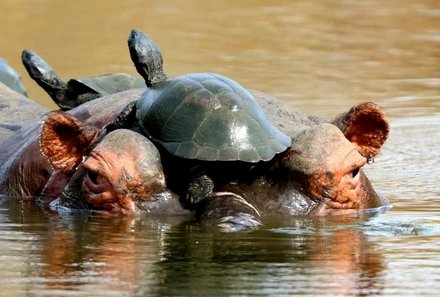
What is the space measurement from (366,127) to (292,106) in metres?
5.02

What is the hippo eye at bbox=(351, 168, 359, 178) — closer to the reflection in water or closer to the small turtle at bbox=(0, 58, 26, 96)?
the reflection in water

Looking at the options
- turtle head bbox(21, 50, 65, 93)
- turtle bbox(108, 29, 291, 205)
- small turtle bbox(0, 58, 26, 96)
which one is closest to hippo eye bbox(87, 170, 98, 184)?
turtle bbox(108, 29, 291, 205)

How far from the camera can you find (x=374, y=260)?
5367 millimetres

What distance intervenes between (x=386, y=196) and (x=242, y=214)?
193cm

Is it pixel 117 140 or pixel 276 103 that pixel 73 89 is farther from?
pixel 117 140

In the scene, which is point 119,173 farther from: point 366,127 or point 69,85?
point 69,85

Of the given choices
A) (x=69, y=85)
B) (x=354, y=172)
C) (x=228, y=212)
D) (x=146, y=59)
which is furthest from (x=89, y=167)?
(x=69, y=85)

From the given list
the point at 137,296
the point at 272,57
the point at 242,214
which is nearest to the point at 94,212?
the point at 242,214

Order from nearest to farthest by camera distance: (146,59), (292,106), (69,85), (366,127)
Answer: (366,127) → (146,59) → (69,85) → (292,106)

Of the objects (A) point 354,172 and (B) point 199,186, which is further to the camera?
(A) point 354,172

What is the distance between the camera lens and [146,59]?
6.97m

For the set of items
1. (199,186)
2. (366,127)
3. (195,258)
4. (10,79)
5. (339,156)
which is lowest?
(195,258)

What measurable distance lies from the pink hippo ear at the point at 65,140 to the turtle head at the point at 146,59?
39 cm

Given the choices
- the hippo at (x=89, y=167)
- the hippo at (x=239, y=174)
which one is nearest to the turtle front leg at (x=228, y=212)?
the hippo at (x=239, y=174)
